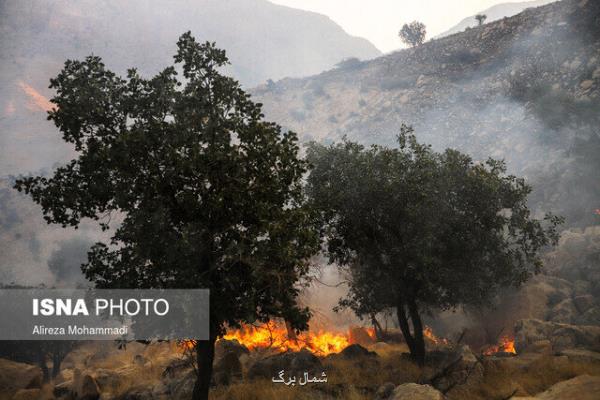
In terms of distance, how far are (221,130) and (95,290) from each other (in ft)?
24.7

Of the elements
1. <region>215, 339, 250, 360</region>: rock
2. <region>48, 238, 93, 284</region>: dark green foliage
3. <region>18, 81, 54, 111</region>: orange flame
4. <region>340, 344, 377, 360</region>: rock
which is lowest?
<region>340, 344, 377, 360</region>: rock

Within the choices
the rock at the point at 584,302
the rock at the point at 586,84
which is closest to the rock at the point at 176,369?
the rock at the point at 584,302

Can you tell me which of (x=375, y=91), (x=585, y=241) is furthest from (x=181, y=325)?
(x=375, y=91)

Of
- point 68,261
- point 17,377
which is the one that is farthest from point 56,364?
point 68,261

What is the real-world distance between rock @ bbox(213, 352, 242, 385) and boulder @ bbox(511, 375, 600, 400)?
14036 mm

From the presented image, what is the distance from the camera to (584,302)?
111 ft

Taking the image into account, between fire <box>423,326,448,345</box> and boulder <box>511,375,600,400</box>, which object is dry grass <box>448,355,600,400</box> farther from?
fire <box>423,326,448,345</box>

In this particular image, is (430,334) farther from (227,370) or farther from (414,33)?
(414,33)

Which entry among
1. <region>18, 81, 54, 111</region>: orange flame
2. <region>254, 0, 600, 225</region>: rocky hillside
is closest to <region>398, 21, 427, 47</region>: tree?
<region>254, 0, 600, 225</region>: rocky hillside

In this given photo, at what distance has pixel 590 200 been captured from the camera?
4938cm

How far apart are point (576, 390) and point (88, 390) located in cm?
2338

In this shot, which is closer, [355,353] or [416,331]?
[416,331]

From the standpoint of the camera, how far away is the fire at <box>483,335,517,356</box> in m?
31.8

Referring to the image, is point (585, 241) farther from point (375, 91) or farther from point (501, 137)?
point (375, 91)
